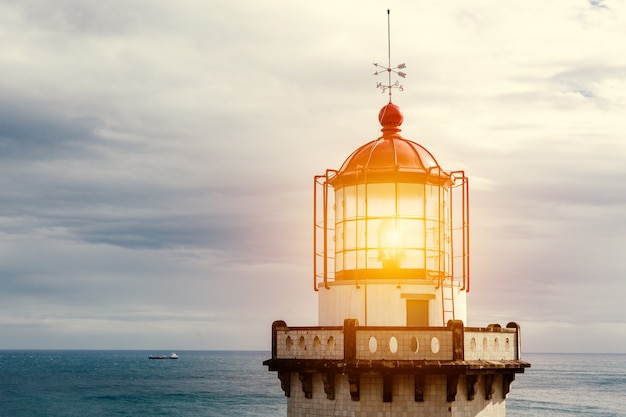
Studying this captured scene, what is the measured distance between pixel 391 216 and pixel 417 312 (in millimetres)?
1728

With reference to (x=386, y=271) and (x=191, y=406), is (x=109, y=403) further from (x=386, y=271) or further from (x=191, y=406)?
(x=386, y=271)

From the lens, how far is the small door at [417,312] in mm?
14500

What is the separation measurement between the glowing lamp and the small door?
44 centimetres

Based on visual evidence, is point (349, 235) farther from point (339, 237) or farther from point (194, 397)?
point (194, 397)

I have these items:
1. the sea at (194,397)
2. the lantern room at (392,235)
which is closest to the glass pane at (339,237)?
the lantern room at (392,235)

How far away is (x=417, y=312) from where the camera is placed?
14.6 meters

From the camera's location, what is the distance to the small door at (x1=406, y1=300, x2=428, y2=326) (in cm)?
1450

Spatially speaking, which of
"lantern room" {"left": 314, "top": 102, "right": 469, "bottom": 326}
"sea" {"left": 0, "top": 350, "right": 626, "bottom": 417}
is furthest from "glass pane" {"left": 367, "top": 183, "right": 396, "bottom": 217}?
"sea" {"left": 0, "top": 350, "right": 626, "bottom": 417}

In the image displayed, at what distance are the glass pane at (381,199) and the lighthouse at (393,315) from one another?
0.06 ft

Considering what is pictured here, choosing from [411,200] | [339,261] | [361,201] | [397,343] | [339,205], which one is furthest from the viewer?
[339,205]

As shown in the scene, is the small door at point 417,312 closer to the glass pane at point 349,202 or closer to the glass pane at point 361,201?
the glass pane at point 361,201

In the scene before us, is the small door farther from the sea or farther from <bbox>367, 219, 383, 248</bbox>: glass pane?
the sea

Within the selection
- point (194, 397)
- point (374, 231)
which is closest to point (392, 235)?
point (374, 231)

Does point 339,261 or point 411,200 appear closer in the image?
point 411,200
